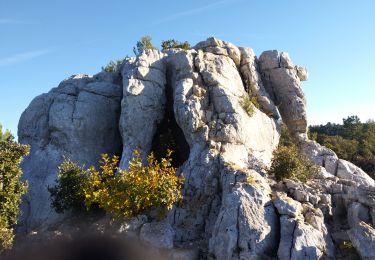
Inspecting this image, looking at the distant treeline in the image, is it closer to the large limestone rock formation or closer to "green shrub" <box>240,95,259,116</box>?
the large limestone rock formation

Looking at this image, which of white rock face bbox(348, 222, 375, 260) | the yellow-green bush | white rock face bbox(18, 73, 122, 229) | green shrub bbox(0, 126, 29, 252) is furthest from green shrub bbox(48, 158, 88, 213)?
white rock face bbox(348, 222, 375, 260)

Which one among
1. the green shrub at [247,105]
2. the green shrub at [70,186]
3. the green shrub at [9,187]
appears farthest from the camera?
the green shrub at [247,105]

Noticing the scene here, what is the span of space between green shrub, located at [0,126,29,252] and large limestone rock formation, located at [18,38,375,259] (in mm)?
4832

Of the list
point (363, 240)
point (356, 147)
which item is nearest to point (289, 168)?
point (363, 240)

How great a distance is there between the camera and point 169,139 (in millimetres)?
28469

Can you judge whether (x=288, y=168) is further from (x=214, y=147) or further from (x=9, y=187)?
(x=9, y=187)

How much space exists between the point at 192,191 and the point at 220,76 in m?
9.76

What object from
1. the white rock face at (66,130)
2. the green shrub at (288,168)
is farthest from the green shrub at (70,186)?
the green shrub at (288,168)

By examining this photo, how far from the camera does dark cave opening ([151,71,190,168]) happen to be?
93.0 ft

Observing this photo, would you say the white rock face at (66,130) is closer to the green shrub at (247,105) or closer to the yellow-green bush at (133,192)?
the yellow-green bush at (133,192)

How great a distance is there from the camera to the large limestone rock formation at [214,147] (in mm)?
19031

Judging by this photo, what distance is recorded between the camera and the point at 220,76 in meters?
29.0

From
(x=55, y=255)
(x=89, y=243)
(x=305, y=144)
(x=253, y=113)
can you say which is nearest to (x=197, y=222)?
(x=89, y=243)

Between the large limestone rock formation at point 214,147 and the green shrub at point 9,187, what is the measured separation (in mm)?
4832
